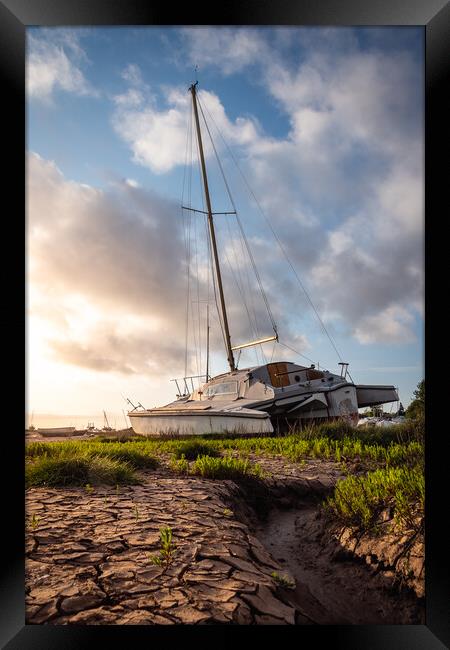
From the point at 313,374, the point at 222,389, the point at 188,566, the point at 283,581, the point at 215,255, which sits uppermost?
the point at 215,255

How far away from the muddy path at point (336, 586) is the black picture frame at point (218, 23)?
0.66 ft

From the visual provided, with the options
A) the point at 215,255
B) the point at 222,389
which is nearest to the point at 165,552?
the point at 222,389

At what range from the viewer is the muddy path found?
6.57 ft

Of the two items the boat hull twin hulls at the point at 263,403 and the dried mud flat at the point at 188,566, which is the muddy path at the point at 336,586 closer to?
the dried mud flat at the point at 188,566

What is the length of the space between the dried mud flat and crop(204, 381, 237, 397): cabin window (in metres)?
6.17

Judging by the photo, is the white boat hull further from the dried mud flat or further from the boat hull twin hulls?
the dried mud flat

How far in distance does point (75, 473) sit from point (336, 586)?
2.09 metres

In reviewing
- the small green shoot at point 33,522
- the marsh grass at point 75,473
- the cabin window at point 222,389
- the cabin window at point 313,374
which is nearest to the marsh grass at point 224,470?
the marsh grass at point 75,473

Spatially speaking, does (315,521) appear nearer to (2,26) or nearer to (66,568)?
(66,568)

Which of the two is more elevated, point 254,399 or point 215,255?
point 215,255

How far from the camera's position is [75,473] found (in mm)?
3230

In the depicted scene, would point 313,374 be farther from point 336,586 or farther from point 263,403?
point 336,586

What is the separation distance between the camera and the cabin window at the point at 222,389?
953 centimetres

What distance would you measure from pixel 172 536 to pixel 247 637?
0.67 m
